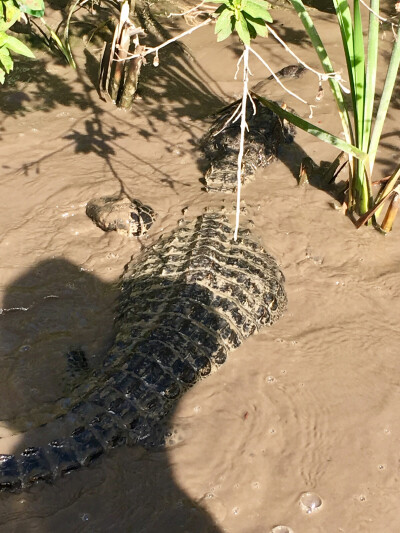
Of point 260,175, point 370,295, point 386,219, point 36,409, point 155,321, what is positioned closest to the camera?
point 36,409

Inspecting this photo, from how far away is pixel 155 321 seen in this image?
3.87 m

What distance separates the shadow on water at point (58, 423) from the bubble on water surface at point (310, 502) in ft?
1.61

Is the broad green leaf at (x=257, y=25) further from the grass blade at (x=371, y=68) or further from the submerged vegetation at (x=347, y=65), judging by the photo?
the grass blade at (x=371, y=68)

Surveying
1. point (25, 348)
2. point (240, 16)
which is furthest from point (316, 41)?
point (25, 348)

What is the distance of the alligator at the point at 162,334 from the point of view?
130 inches

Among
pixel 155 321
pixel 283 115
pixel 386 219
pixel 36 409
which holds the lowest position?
pixel 36 409

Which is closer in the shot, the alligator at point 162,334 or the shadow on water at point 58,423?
the shadow on water at point 58,423

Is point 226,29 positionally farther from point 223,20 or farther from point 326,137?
point 326,137

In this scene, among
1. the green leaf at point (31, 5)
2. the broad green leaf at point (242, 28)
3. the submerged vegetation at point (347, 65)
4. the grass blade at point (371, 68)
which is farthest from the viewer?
the grass blade at point (371, 68)

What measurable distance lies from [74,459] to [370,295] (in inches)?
90.4

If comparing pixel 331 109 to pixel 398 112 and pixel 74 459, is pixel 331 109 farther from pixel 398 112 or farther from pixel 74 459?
pixel 74 459

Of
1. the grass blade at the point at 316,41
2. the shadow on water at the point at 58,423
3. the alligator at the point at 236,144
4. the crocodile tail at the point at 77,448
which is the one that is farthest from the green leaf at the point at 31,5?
the alligator at the point at 236,144

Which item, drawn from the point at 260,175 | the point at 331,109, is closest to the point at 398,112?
the point at 331,109

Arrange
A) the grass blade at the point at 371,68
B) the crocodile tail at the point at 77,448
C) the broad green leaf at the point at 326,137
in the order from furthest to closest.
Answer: the grass blade at the point at 371,68
the broad green leaf at the point at 326,137
the crocodile tail at the point at 77,448
